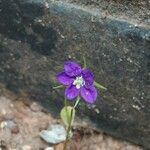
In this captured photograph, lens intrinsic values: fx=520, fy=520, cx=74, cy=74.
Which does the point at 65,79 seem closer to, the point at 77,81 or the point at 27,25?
the point at 77,81

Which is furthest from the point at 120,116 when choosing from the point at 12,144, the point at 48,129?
the point at 12,144

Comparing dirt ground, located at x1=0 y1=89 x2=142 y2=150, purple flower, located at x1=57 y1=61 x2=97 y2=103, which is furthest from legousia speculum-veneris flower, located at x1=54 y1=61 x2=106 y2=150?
dirt ground, located at x1=0 y1=89 x2=142 y2=150

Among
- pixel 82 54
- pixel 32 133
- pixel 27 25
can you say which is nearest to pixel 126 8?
pixel 82 54

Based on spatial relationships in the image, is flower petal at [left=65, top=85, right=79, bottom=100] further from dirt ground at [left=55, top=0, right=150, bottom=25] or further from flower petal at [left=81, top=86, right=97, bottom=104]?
dirt ground at [left=55, top=0, right=150, bottom=25]

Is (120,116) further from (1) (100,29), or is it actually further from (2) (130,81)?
(1) (100,29)

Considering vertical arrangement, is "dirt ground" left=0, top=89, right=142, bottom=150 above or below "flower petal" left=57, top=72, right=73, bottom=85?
below

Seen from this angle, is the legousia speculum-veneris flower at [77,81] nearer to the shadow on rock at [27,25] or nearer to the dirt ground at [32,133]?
the shadow on rock at [27,25]
